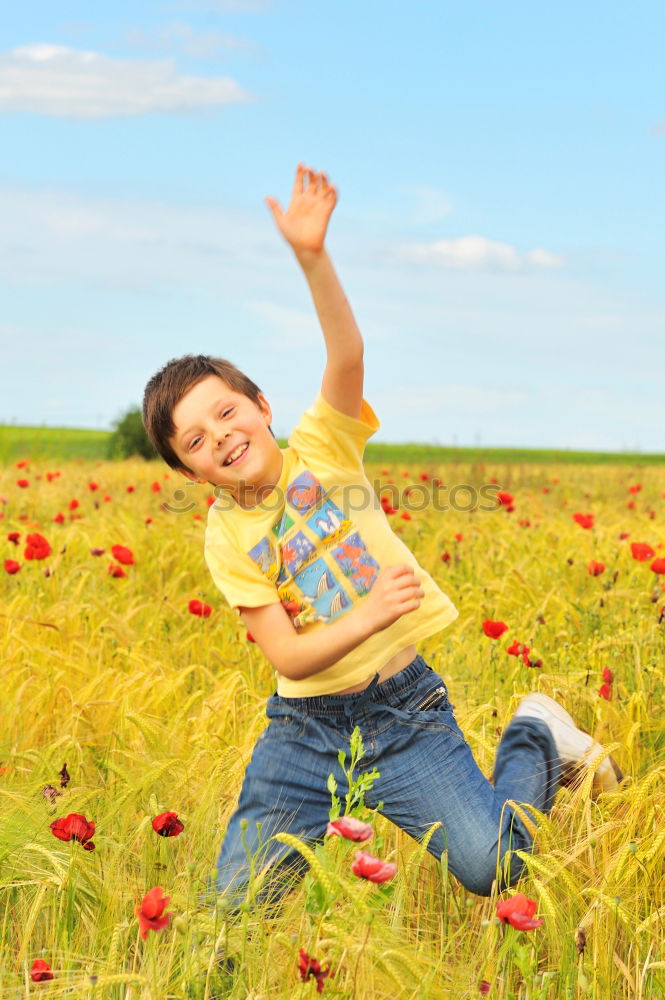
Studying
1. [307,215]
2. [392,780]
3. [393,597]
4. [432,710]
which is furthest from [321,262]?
[392,780]

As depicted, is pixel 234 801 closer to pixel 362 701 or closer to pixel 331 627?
pixel 362 701

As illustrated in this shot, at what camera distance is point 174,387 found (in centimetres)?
239

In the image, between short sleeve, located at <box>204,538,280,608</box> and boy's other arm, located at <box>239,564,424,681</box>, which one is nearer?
boy's other arm, located at <box>239,564,424,681</box>

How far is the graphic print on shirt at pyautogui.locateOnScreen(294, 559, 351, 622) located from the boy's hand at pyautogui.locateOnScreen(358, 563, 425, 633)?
0.96 ft

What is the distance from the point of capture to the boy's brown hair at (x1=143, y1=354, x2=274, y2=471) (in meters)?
2.39

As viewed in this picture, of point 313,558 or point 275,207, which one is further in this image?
point 313,558

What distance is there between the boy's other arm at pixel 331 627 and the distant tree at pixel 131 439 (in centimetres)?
1240

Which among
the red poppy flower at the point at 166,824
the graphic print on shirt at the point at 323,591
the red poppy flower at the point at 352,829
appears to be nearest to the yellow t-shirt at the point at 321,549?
the graphic print on shirt at the point at 323,591

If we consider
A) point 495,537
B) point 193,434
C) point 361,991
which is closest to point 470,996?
point 361,991

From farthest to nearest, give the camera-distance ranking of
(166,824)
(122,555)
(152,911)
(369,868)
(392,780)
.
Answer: (122,555)
(392,780)
(166,824)
(152,911)
(369,868)

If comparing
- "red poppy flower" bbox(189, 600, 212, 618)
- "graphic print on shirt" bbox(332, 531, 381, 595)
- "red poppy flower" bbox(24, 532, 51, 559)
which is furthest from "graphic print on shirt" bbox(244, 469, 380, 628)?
"red poppy flower" bbox(24, 532, 51, 559)

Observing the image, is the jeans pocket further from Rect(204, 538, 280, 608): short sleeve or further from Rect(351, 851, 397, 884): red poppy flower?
Rect(351, 851, 397, 884): red poppy flower

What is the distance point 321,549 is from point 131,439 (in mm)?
12722

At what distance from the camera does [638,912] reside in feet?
7.06
